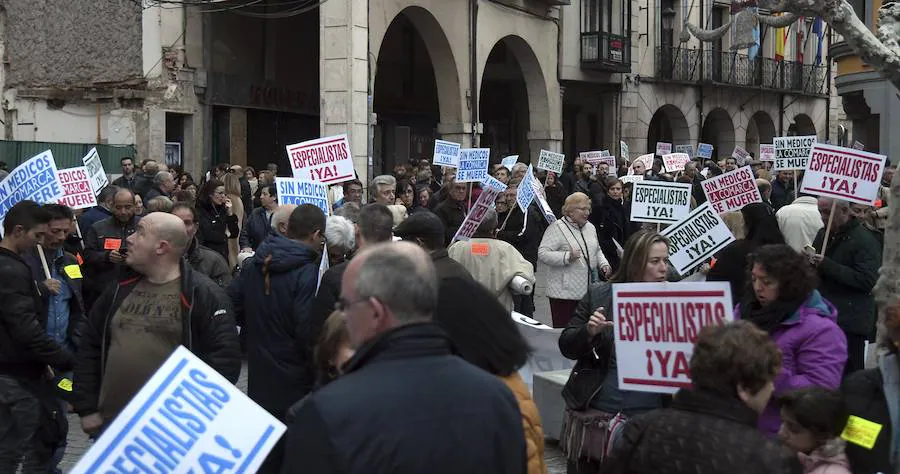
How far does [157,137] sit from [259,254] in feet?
55.5

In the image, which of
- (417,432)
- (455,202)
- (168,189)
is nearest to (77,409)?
(417,432)

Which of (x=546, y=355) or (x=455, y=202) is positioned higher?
(x=455, y=202)

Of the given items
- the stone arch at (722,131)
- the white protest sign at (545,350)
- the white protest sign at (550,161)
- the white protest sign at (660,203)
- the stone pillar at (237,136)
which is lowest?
→ the white protest sign at (545,350)

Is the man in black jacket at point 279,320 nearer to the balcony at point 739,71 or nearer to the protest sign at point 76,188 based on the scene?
the protest sign at point 76,188

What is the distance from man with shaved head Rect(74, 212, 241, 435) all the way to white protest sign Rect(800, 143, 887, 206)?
530cm

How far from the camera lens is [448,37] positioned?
2625 centimetres

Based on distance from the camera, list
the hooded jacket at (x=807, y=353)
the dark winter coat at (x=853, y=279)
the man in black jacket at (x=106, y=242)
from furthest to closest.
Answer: the man in black jacket at (x=106, y=242) → the dark winter coat at (x=853, y=279) → the hooded jacket at (x=807, y=353)

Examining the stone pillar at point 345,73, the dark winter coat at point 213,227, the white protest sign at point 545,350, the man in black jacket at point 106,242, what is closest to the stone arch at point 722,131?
the stone pillar at point 345,73

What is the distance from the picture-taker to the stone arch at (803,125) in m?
46.2

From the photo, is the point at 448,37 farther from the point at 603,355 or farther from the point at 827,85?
the point at 827,85

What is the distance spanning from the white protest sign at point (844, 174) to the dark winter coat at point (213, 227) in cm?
613

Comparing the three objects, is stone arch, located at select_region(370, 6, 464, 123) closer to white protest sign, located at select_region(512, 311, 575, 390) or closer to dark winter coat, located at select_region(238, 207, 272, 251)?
dark winter coat, located at select_region(238, 207, 272, 251)

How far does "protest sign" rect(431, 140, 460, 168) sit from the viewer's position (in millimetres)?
18172

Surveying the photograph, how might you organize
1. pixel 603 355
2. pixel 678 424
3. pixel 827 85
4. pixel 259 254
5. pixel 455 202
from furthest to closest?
pixel 827 85 → pixel 455 202 → pixel 259 254 → pixel 603 355 → pixel 678 424
